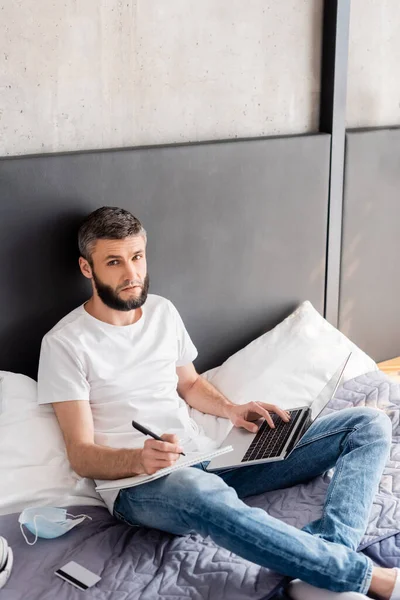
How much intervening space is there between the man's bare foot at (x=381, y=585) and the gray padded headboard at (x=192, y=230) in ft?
3.56

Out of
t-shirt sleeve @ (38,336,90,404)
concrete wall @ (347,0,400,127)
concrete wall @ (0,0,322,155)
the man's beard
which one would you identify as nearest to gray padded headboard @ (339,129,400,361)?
concrete wall @ (347,0,400,127)

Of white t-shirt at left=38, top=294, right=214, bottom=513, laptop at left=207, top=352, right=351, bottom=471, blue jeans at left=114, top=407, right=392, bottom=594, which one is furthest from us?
white t-shirt at left=38, top=294, right=214, bottom=513

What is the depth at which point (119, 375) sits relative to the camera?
2.18 metres

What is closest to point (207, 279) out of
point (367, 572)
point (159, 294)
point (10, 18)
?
point (159, 294)

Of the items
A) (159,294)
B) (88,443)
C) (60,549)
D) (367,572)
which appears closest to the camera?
(367,572)

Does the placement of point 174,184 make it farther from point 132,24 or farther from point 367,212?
point 367,212

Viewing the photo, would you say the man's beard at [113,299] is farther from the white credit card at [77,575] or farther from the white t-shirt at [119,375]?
the white credit card at [77,575]

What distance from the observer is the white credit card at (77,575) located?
5.76 ft

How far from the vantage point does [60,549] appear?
6.15 ft

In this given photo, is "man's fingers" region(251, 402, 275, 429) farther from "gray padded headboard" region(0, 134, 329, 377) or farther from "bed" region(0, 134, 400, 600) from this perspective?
"gray padded headboard" region(0, 134, 329, 377)

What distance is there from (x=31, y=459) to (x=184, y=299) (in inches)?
31.3

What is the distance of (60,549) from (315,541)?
0.59m

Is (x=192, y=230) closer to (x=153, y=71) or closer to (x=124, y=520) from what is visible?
(x=153, y=71)

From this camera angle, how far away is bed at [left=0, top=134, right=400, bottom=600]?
1.85m
